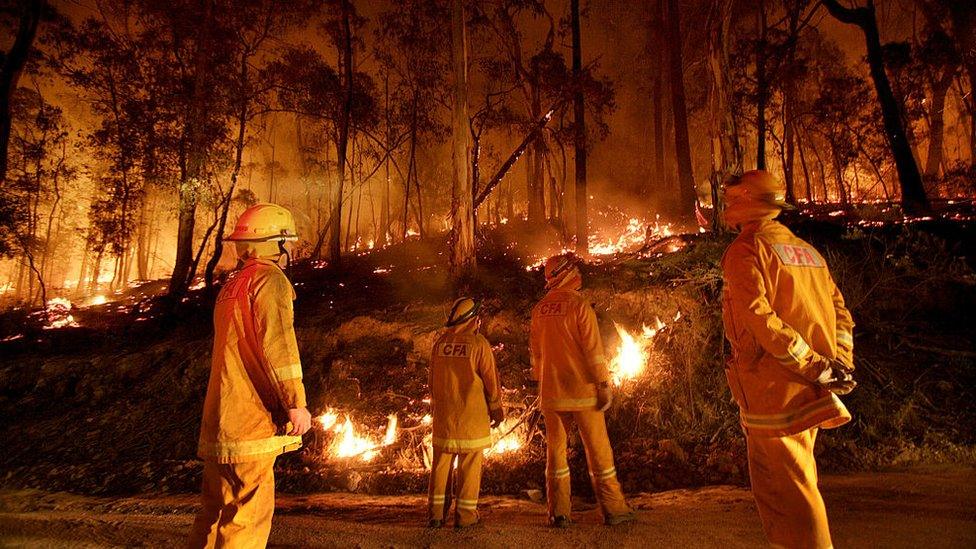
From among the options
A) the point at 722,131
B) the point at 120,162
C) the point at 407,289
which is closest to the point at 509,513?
the point at 722,131

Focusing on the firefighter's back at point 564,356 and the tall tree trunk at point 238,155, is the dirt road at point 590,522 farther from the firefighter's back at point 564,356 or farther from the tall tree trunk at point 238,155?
the tall tree trunk at point 238,155

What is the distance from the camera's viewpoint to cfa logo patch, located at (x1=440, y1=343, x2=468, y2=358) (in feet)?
15.4

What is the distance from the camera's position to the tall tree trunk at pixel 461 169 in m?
→ 11.2

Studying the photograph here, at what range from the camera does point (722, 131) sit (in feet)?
30.8

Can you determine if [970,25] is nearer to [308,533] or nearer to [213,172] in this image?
[308,533]

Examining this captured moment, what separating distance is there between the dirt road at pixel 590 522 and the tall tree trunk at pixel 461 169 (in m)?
6.16

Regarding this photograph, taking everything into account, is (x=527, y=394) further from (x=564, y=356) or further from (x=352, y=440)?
(x=564, y=356)

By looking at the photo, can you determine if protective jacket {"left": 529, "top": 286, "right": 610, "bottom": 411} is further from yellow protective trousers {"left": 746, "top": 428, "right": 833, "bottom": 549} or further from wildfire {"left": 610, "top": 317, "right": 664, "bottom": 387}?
wildfire {"left": 610, "top": 317, "right": 664, "bottom": 387}

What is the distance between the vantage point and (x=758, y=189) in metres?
3.19

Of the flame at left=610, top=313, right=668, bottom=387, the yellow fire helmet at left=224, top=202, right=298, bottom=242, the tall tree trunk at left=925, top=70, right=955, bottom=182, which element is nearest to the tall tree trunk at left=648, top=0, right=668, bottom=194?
the tall tree trunk at left=925, top=70, right=955, bottom=182

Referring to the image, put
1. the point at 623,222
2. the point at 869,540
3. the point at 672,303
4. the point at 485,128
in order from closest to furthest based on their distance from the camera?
the point at 869,540
the point at 672,303
the point at 485,128
the point at 623,222

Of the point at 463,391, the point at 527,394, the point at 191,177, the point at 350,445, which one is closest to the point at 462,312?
the point at 463,391

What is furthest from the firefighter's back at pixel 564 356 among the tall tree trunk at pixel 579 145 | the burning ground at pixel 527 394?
the tall tree trunk at pixel 579 145

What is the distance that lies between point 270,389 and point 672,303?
645cm
